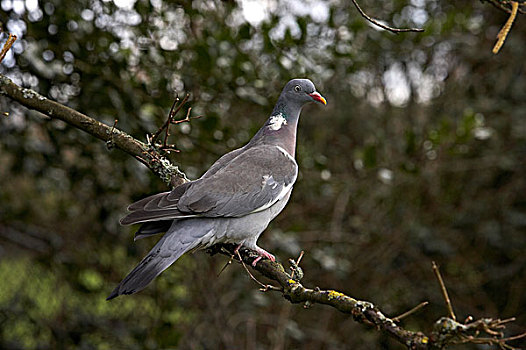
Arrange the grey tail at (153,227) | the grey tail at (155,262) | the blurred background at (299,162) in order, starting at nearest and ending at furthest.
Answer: the grey tail at (155,262) → the grey tail at (153,227) → the blurred background at (299,162)

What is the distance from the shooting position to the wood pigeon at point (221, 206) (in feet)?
6.86

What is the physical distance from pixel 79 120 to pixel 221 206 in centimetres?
63

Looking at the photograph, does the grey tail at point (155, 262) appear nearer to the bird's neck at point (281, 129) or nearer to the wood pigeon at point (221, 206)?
the wood pigeon at point (221, 206)

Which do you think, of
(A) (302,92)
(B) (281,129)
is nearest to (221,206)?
(B) (281,129)

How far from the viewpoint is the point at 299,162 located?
11.5 feet

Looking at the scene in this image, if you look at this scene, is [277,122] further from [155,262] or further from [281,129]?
[155,262]

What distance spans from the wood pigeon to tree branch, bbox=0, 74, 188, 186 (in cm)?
17

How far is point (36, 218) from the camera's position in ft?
14.3

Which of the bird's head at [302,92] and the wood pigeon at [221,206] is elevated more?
the bird's head at [302,92]

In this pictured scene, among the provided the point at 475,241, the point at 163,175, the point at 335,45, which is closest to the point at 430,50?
the point at 335,45

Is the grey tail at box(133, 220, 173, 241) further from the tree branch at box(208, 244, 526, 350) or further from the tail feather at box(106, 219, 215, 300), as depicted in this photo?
the tree branch at box(208, 244, 526, 350)

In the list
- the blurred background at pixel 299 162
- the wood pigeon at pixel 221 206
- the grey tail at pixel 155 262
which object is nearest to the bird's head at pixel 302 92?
the wood pigeon at pixel 221 206

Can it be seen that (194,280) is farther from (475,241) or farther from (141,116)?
(475,241)

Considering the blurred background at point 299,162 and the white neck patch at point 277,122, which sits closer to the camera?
the white neck patch at point 277,122
